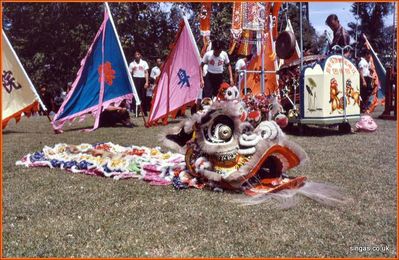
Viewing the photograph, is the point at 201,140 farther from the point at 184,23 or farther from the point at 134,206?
the point at 184,23

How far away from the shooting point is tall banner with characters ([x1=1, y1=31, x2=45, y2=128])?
9.62m

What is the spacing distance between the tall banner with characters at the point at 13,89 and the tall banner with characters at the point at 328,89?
569cm

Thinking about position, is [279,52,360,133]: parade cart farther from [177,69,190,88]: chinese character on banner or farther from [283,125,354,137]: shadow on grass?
[177,69,190,88]: chinese character on banner

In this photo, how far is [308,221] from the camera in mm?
3740

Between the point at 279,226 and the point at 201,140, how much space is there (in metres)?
1.46

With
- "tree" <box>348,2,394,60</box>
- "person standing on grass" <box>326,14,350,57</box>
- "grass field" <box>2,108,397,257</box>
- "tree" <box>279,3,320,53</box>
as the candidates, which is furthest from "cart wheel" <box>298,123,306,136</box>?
"tree" <box>348,2,394,60</box>

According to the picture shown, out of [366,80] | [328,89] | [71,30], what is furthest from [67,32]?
[328,89]

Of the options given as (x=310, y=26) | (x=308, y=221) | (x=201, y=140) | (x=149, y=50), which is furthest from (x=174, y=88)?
(x=310, y=26)

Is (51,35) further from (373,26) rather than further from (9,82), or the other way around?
(373,26)

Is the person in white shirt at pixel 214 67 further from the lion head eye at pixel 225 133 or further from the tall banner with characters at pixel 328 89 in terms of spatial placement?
the lion head eye at pixel 225 133

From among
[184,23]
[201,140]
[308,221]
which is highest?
[184,23]

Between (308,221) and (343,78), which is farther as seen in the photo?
(343,78)

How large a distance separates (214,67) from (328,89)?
2.35 m

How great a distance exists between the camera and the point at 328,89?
8.38m
